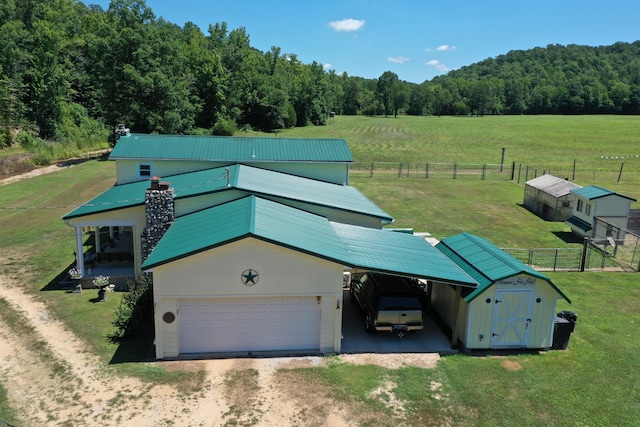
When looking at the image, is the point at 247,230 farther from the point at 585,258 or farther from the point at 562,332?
the point at 585,258

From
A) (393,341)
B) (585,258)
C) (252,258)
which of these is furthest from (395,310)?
(585,258)

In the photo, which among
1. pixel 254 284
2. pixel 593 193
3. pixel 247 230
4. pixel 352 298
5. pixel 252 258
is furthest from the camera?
pixel 593 193

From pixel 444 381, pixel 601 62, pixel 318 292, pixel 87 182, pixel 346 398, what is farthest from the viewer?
pixel 601 62

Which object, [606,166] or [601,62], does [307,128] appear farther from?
[601,62]

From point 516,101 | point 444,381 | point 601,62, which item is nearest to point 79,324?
point 444,381

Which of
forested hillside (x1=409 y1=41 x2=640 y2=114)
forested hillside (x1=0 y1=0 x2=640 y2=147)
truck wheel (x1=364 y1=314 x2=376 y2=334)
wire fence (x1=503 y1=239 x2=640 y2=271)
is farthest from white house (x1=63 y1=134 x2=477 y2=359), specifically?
forested hillside (x1=409 y1=41 x2=640 y2=114)

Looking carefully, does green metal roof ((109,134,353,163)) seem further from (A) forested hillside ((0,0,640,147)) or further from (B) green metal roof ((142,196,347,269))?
(A) forested hillside ((0,0,640,147))
